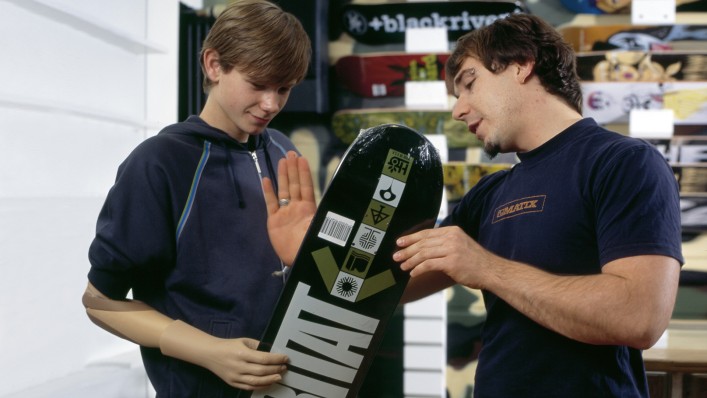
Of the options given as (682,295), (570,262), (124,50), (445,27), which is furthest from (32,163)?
(682,295)

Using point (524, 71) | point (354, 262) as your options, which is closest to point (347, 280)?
point (354, 262)

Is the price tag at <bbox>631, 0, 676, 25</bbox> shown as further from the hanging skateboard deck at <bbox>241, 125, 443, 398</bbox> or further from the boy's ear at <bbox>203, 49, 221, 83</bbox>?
the boy's ear at <bbox>203, 49, 221, 83</bbox>

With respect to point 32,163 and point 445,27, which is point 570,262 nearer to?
point 32,163

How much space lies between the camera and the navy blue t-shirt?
1249mm

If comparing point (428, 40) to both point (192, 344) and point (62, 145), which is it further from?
point (192, 344)

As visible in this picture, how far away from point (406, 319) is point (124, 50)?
5.38 feet

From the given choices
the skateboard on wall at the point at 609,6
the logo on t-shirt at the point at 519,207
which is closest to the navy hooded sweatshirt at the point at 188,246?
the logo on t-shirt at the point at 519,207

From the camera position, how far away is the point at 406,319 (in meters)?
3.24

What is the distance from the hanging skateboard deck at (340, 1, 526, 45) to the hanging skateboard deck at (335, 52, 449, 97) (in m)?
0.10

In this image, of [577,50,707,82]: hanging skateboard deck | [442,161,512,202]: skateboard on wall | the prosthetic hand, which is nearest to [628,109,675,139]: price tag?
[577,50,707,82]: hanging skateboard deck

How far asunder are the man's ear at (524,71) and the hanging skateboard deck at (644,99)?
6.13 feet

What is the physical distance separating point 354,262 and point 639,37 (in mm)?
2419

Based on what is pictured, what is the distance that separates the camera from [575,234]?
134cm

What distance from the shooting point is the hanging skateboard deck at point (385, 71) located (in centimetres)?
344
